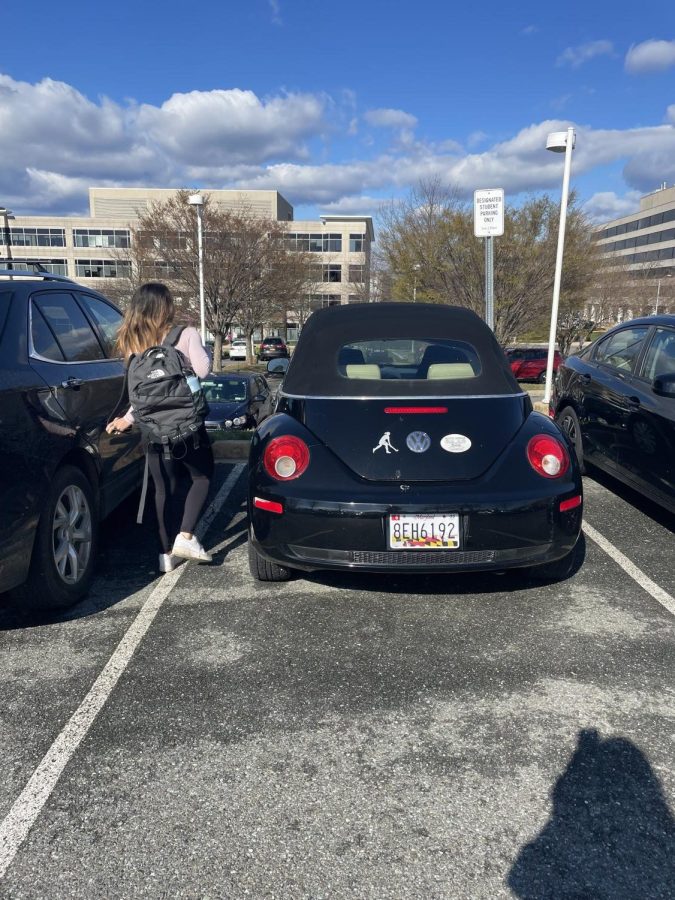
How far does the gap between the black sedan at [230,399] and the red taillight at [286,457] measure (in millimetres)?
7199

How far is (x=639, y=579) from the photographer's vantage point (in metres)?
3.98

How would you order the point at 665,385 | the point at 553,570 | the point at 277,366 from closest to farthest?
the point at 553,570, the point at 665,385, the point at 277,366

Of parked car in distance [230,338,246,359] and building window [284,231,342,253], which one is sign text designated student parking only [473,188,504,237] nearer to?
parked car in distance [230,338,246,359]

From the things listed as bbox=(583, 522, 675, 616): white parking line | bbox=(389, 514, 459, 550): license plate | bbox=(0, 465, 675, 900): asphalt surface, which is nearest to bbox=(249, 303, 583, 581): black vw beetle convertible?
bbox=(389, 514, 459, 550): license plate

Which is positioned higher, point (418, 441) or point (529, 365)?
point (418, 441)

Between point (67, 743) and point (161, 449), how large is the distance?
1895mm

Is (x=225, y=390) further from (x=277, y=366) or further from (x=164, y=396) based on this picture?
(x=164, y=396)

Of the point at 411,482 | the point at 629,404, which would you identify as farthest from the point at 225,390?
the point at 411,482

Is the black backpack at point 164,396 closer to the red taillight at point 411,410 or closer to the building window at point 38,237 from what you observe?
the red taillight at point 411,410

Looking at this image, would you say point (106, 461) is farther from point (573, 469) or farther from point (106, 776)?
point (573, 469)

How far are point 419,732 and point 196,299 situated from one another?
3035 cm

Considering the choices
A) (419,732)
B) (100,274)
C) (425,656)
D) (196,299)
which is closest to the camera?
(419,732)

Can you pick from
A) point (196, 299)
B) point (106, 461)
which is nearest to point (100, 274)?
point (196, 299)

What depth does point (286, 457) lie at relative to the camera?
3.40 meters
